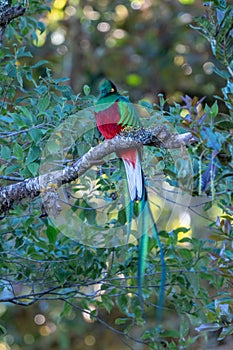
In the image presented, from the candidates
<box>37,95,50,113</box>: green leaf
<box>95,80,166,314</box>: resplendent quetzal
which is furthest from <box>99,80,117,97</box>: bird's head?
<box>37,95,50,113</box>: green leaf

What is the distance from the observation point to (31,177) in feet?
5.47

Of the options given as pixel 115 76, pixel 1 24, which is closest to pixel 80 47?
pixel 115 76

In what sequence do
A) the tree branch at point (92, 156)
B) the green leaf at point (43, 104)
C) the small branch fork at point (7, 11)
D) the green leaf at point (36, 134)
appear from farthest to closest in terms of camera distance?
the small branch fork at point (7, 11) → the green leaf at point (43, 104) → the green leaf at point (36, 134) → the tree branch at point (92, 156)

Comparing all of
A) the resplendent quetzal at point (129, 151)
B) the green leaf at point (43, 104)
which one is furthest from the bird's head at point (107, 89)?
the green leaf at point (43, 104)

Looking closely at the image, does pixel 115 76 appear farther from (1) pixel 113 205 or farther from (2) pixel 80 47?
(1) pixel 113 205

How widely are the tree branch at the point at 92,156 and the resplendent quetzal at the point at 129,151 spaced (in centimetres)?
2

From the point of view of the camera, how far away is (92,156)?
148 centimetres

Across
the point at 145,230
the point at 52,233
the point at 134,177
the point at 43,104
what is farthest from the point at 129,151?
the point at 52,233

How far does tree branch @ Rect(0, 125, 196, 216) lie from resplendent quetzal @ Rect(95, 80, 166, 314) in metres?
0.02

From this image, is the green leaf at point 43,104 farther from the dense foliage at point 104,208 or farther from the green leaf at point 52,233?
the green leaf at point 52,233

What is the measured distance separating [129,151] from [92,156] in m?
0.08

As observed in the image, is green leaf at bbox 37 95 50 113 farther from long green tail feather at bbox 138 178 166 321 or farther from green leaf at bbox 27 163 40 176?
long green tail feather at bbox 138 178 166 321

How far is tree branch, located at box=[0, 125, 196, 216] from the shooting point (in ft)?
4.90

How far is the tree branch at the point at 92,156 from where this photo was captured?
4.90 ft
